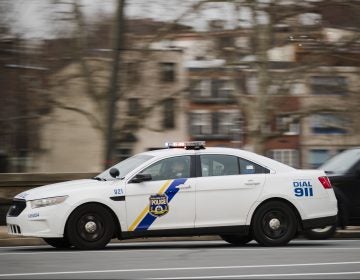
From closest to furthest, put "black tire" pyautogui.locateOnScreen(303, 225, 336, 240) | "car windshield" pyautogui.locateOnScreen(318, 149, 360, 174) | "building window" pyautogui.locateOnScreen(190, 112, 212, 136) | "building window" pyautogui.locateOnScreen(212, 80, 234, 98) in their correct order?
"black tire" pyautogui.locateOnScreen(303, 225, 336, 240) < "car windshield" pyautogui.locateOnScreen(318, 149, 360, 174) < "building window" pyautogui.locateOnScreen(212, 80, 234, 98) < "building window" pyautogui.locateOnScreen(190, 112, 212, 136)

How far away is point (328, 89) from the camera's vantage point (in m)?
37.6

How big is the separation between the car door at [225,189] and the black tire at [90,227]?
50.6 inches

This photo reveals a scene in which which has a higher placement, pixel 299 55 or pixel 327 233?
pixel 299 55

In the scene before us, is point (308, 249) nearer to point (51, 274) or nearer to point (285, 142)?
point (51, 274)

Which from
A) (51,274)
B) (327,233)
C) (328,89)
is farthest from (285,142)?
(51,274)

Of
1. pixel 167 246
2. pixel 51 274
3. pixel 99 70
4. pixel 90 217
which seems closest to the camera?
pixel 51 274

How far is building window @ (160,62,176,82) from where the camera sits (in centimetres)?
3672

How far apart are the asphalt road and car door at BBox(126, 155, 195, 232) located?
1.27 feet

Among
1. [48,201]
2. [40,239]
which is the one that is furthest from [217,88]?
[48,201]

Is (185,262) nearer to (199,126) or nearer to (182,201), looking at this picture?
(182,201)

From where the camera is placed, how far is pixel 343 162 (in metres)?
16.1

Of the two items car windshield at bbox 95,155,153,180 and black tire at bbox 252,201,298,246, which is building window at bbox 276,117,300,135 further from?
car windshield at bbox 95,155,153,180

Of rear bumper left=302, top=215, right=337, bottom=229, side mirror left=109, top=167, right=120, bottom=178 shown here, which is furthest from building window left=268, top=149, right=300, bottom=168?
side mirror left=109, top=167, right=120, bottom=178

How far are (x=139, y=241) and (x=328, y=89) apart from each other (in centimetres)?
2385
